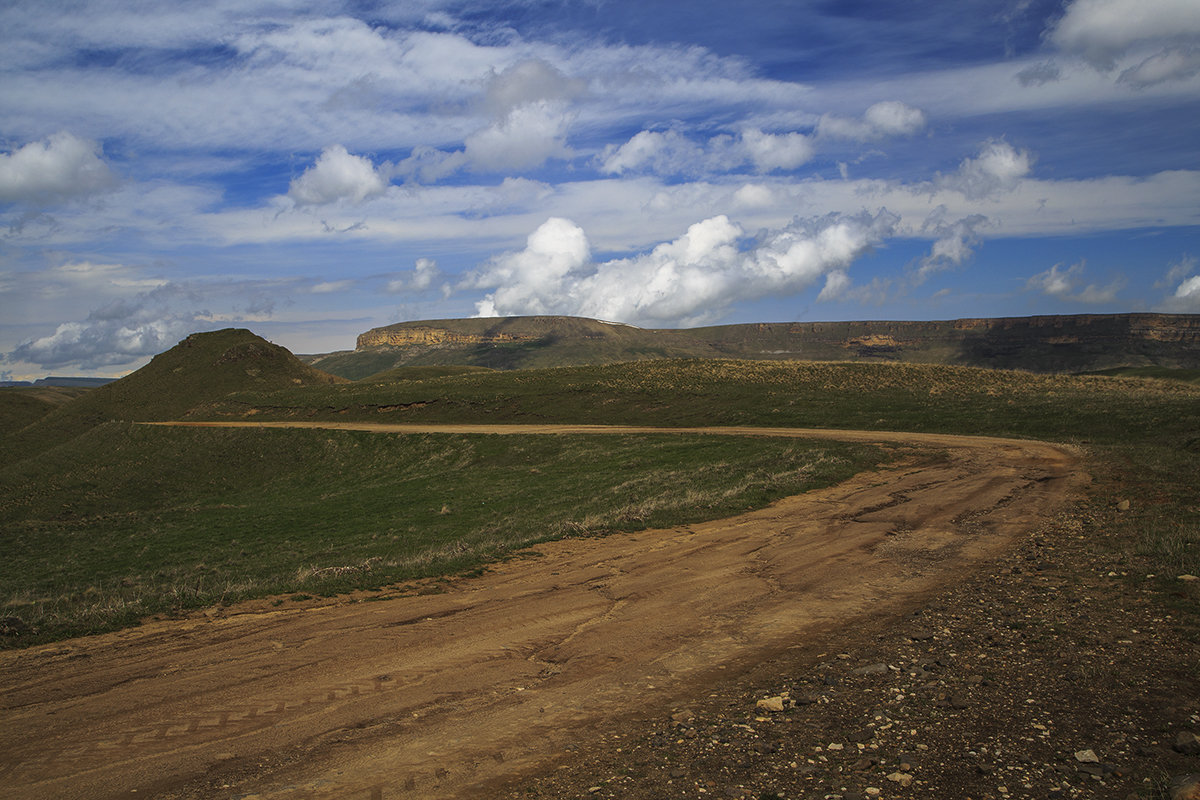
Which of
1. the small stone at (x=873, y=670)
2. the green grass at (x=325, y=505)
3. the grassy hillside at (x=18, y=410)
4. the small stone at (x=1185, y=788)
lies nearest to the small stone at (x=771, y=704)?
the small stone at (x=873, y=670)

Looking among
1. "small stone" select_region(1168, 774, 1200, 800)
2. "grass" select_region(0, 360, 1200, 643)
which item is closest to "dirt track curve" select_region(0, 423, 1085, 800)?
"grass" select_region(0, 360, 1200, 643)

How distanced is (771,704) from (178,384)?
9329 cm

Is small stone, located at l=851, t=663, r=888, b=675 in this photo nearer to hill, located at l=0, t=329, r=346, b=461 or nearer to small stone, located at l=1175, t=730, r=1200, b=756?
small stone, located at l=1175, t=730, r=1200, b=756

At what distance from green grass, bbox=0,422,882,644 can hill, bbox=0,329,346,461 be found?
2602 centimetres

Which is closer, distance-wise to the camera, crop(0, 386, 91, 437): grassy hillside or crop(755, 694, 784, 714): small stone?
crop(755, 694, 784, 714): small stone

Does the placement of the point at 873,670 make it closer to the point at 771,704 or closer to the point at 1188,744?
the point at 771,704

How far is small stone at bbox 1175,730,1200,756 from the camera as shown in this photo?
5.16 meters

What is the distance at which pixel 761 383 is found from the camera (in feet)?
183

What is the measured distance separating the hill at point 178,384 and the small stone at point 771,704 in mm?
80964

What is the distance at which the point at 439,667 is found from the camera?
7.95 m

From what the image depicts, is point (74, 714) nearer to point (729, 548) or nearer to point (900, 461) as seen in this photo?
point (729, 548)

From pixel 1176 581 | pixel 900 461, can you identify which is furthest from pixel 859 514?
pixel 900 461

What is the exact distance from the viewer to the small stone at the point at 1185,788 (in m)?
4.54

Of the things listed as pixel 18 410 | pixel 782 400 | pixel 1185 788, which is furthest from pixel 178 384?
pixel 1185 788
